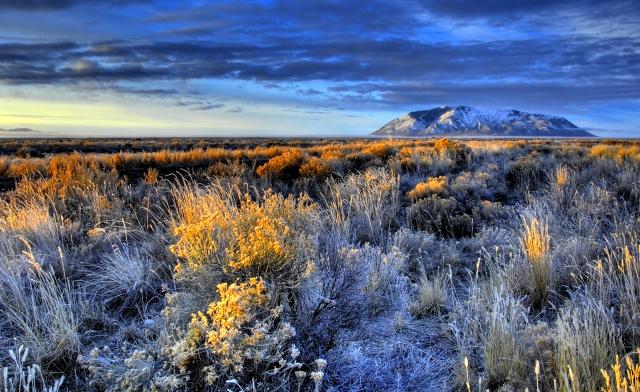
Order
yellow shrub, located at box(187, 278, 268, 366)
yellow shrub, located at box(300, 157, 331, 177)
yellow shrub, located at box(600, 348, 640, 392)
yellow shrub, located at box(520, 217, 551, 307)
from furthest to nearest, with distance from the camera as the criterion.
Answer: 1. yellow shrub, located at box(300, 157, 331, 177)
2. yellow shrub, located at box(520, 217, 551, 307)
3. yellow shrub, located at box(187, 278, 268, 366)
4. yellow shrub, located at box(600, 348, 640, 392)

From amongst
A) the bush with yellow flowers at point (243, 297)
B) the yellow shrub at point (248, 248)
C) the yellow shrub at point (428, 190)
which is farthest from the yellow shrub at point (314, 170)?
the yellow shrub at point (248, 248)

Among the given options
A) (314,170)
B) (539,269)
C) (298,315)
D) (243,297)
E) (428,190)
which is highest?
(314,170)

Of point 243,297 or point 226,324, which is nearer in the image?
point 226,324

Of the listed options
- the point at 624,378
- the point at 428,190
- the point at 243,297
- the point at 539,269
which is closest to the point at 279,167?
the point at 428,190

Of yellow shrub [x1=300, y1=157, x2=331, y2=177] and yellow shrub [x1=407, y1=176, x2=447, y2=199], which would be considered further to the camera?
yellow shrub [x1=300, y1=157, x2=331, y2=177]

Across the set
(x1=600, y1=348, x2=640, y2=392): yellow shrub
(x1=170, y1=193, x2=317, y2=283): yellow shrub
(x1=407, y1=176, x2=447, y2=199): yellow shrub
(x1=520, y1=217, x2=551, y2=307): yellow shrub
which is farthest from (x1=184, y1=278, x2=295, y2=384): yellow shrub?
(x1=407, y1=176, x2=447, y2=199): yellow shrub

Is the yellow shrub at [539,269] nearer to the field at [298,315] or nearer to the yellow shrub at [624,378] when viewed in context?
the field at [298,315]

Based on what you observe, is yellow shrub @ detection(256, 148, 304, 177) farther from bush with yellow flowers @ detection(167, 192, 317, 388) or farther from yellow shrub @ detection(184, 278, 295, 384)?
yellow shrub @ detection(184, 278, 295, 384)

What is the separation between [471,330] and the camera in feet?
12.2

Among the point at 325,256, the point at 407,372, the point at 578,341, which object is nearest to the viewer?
the point at 578,341

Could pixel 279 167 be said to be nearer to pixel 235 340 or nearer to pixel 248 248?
pixel 248 248

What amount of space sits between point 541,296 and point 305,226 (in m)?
2.36

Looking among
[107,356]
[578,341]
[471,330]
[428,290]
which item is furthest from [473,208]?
[107,356]

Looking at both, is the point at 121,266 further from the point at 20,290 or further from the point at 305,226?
the point at 305,226
